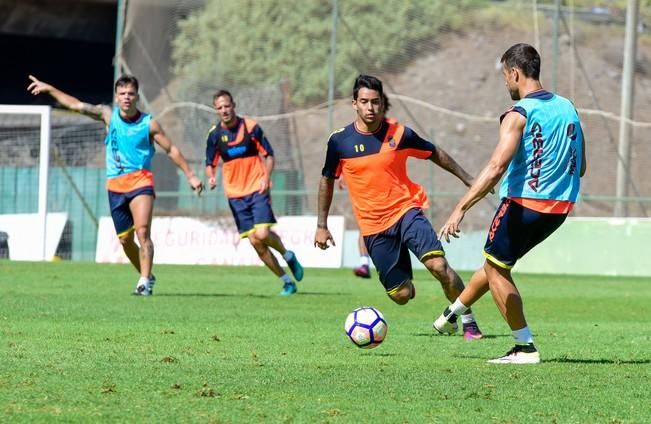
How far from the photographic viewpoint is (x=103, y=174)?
28.8m

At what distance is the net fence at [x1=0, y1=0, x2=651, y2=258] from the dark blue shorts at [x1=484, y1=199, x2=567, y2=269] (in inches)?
717

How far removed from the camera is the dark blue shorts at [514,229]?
8.65 metres

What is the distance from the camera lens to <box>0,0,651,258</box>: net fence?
27219 millimetres

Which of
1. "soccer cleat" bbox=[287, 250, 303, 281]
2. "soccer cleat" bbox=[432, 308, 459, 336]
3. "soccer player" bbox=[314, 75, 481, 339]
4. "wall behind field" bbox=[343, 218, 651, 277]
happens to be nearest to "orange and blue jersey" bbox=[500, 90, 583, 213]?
"soccer cleat" bbox=[432, 308, 459, 336]

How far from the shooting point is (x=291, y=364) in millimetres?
8375

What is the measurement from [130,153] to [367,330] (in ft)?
22.1

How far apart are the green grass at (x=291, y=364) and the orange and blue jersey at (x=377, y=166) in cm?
101

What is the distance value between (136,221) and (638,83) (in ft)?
48.3

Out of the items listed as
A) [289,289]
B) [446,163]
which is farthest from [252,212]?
[446,163]

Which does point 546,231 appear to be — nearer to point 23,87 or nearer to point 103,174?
point 103,174

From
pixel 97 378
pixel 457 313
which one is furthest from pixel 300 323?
pixel 97 378

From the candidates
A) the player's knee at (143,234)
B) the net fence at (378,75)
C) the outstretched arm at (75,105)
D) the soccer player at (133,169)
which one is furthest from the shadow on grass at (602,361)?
the net fence at (378,75)

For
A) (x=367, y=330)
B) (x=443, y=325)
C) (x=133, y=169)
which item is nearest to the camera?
(x=367, y=330)

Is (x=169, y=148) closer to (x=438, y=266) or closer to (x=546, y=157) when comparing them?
(x=438, y=266)
